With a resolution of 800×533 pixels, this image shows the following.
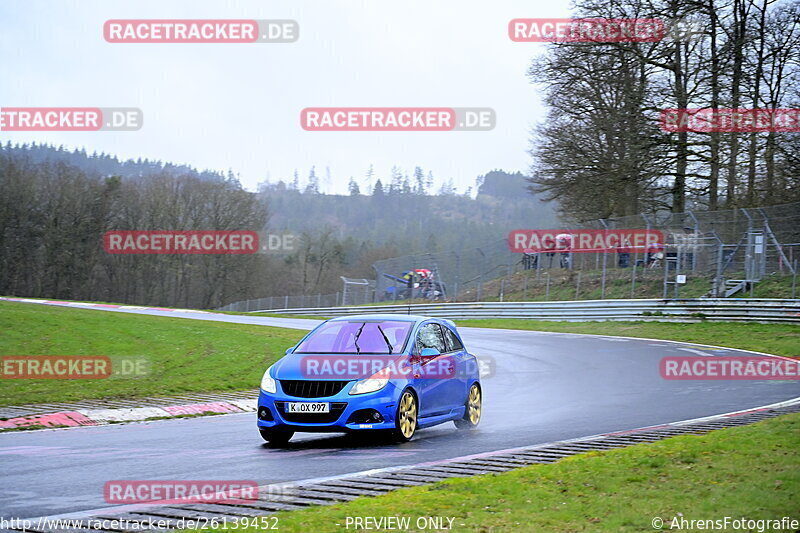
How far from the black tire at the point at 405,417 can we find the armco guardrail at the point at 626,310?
67.6 feet

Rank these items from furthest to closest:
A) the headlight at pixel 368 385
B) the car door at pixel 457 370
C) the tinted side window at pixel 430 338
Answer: the car door at pixel 457 370 < the tinted side window at pixel 430 338 < the headlight at pixel 368 385

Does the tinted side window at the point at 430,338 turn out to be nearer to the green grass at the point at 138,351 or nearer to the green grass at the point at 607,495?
the green grass at the point at 607,495

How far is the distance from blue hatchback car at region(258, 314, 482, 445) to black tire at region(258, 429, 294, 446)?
1cm

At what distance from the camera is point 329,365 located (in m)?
10.8

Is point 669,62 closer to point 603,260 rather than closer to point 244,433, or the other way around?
point 603,260

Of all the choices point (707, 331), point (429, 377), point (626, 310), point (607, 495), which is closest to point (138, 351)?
point (429, 377)

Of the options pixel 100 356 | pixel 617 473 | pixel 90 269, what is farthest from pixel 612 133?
pixel 90 269

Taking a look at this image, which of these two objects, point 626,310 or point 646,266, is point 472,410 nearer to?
point 626,310

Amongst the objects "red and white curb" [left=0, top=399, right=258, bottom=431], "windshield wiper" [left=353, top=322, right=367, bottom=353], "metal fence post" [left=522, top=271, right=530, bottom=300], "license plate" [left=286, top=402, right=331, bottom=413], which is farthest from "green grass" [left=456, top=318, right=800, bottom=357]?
"license plate" [left=286, top=402, right=331, bottom=413]

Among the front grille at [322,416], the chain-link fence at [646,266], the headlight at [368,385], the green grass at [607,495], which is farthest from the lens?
the chain-link fence at [646,266]

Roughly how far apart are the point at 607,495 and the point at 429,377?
5.02 metres

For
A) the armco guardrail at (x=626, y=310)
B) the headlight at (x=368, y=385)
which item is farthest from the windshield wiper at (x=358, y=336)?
the armco guardrail at (x=626, y=310)

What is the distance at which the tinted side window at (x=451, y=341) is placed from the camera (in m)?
12.4

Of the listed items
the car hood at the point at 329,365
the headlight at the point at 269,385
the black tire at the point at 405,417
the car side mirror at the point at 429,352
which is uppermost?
the car side mirror at the point at 429,352
